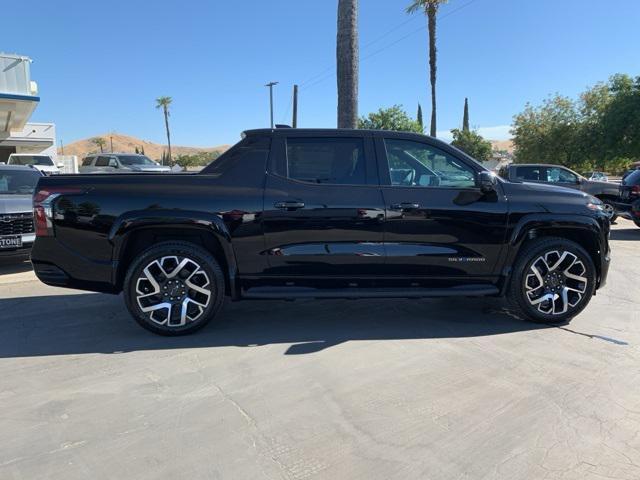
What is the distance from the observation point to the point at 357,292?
4.63 m

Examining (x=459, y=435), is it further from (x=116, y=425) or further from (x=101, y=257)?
(x=101, y=257)

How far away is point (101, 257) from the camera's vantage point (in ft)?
14.7

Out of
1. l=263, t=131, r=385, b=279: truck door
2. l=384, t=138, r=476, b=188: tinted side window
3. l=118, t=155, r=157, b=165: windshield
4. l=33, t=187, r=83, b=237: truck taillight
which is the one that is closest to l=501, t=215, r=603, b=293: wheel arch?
l=384, t=138, r=476, b=188: tinted side window

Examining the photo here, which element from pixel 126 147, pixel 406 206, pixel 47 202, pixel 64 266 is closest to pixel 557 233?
pixel 406 206

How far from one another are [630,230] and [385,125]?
33.1 m

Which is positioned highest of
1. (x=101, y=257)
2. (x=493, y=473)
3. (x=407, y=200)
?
(x=407, y=200)

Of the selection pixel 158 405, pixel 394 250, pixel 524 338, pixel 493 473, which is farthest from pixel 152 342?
pixel 524 338

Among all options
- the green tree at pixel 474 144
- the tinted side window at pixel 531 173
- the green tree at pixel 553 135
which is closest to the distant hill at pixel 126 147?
the green tree at pixel 474 144

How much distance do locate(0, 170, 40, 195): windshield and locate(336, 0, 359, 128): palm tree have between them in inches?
245

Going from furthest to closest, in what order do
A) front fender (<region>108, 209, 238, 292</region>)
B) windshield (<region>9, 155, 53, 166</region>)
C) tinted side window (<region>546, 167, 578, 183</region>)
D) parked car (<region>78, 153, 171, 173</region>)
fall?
parked car (<region>78, 153, 171, 173</region>) < windshield (<region>9, 155, 53, 166</region>) < tinted side window (<region>546, 167, 578, 183</region>) < front fender (<region>108, 209, 238, 292</region>)

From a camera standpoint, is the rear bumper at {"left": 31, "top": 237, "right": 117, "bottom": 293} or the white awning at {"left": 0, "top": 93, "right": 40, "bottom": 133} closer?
the rear bumper at {"left": 31, "top": 237, "right": 117, "bottom": 293}

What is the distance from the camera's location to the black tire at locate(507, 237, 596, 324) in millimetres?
4816

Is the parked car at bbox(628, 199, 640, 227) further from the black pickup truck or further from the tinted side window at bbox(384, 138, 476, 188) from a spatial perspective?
the tinted side window at bbox(384, 138, 476, 188)

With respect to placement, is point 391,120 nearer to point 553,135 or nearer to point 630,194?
point 553,135
